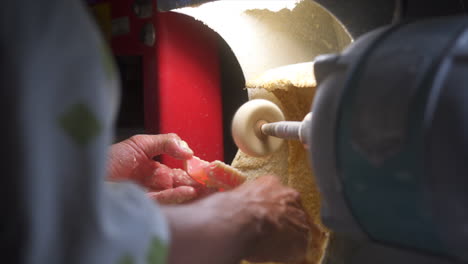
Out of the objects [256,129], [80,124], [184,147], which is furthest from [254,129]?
[80,124]

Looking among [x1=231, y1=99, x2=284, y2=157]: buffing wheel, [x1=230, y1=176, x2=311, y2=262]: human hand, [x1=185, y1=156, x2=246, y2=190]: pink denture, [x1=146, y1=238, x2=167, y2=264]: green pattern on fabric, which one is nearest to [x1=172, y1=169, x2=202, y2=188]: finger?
[x1=185, y1=156, x2=246, y2=190]: pink denture

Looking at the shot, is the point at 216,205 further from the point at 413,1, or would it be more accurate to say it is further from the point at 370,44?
the point at 413,1

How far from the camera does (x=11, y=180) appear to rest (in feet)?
1.10

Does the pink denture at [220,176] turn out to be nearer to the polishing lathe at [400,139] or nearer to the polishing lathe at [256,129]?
the polishing lathe at [256,129]

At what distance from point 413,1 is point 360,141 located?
299 mm

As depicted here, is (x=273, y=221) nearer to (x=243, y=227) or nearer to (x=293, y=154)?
(x=243, y=227)

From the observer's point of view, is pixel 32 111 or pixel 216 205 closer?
pixel 32 111

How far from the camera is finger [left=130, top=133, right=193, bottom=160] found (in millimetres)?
1378

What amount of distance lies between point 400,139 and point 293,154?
80 centimetres

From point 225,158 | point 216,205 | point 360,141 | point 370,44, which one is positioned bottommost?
point 225,158

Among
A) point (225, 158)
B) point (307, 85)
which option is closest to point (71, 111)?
point (307, 85)

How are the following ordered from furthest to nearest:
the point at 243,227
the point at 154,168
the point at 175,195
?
1. the point at 154,168
2. the point at 175,195
3. the point at 243,227

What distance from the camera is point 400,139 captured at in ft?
1.52

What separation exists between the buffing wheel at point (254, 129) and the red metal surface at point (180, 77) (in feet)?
1.02
